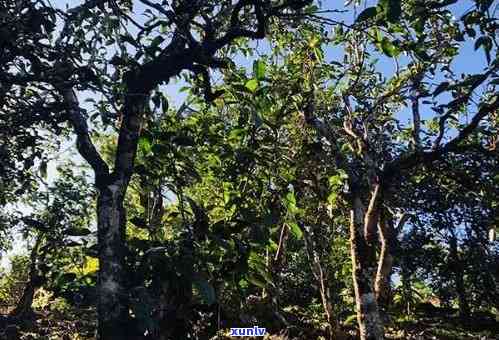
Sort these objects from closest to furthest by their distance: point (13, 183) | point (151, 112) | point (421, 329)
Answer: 1. point (151, 112)
2. point (13, 183)
3. point (421, 329)

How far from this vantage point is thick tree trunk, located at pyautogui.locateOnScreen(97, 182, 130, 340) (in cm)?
375

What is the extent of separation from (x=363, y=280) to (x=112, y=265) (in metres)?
4.86

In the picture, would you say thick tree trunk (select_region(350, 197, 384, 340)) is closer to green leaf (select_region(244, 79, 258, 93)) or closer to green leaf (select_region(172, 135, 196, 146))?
green leaf (select_region(172, 135, 196, 146))

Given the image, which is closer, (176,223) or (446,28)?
(176,223)

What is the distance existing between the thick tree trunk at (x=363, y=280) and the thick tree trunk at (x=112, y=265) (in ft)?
15.4

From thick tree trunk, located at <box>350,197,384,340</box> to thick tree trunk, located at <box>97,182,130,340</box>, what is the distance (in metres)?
4.70

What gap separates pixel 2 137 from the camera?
500cm

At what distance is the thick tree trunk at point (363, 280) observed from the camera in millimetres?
7383

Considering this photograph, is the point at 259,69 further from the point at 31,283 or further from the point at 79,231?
the point at 31,283

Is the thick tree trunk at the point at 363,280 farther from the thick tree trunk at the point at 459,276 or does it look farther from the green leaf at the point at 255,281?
the thick tree trunk at the point at 459,276

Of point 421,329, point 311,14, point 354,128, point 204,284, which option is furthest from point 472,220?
point 204,284

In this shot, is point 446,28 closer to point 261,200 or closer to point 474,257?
point 261,200

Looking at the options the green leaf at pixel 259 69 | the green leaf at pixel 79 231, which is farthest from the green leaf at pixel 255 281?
the green leaf at pixel 259 69

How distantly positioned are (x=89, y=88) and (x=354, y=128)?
739cm
